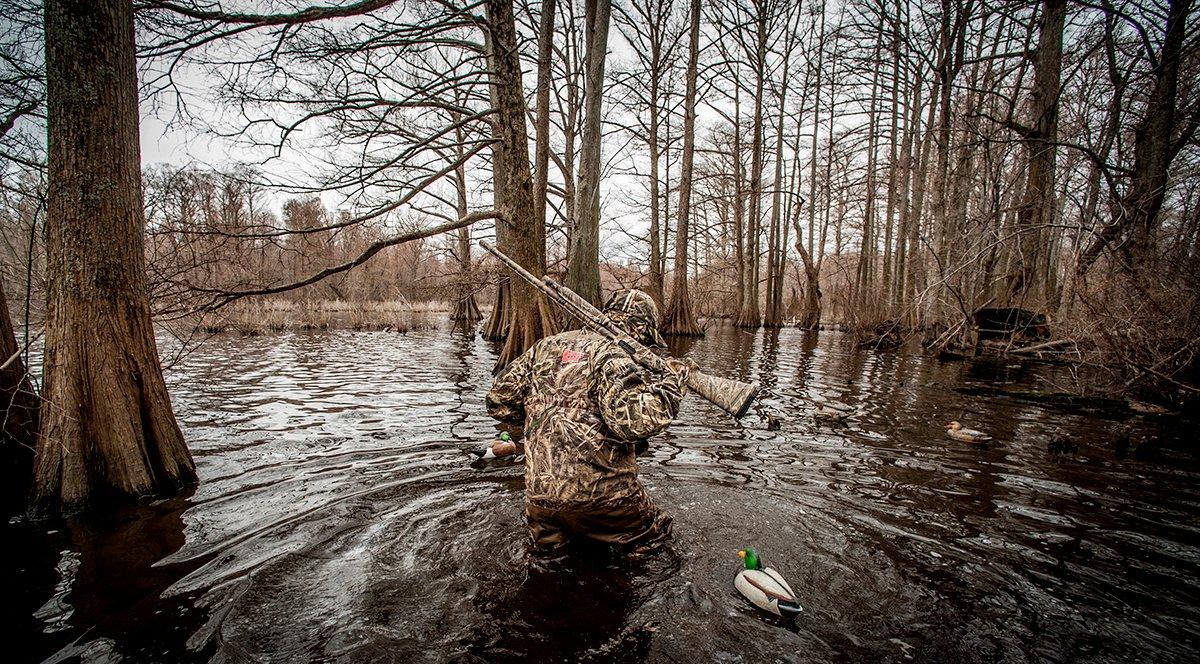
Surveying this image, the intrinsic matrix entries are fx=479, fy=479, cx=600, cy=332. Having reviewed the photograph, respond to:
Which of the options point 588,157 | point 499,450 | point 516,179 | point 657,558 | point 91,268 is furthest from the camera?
point 588,157

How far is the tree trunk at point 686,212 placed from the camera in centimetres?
1658

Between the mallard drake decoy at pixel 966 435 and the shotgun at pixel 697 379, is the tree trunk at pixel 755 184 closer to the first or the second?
the mallard drake decoy at pixel 966 435

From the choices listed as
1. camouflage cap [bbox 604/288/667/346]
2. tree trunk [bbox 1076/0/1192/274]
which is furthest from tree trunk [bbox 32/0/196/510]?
tree trunk [bbox 1076/0/1192/274]

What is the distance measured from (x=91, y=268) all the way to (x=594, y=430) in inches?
160

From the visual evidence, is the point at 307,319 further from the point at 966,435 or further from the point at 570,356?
the point at 966,435

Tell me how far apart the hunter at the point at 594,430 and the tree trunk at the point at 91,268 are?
333 centimetres

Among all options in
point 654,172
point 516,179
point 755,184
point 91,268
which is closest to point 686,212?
point 654,172

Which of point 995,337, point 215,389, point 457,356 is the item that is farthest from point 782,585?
point 995,337

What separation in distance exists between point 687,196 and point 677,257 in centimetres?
226

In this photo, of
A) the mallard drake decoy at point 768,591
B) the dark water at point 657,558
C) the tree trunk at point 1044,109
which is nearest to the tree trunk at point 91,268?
the dark water at point 657,558

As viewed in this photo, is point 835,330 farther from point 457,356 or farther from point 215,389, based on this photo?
point 215,389

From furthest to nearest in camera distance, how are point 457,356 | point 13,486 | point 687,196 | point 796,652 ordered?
point 687,196
point 457,356
point 13,486
point 796,652

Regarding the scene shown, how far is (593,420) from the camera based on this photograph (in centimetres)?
299

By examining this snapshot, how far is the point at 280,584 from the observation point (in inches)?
114
